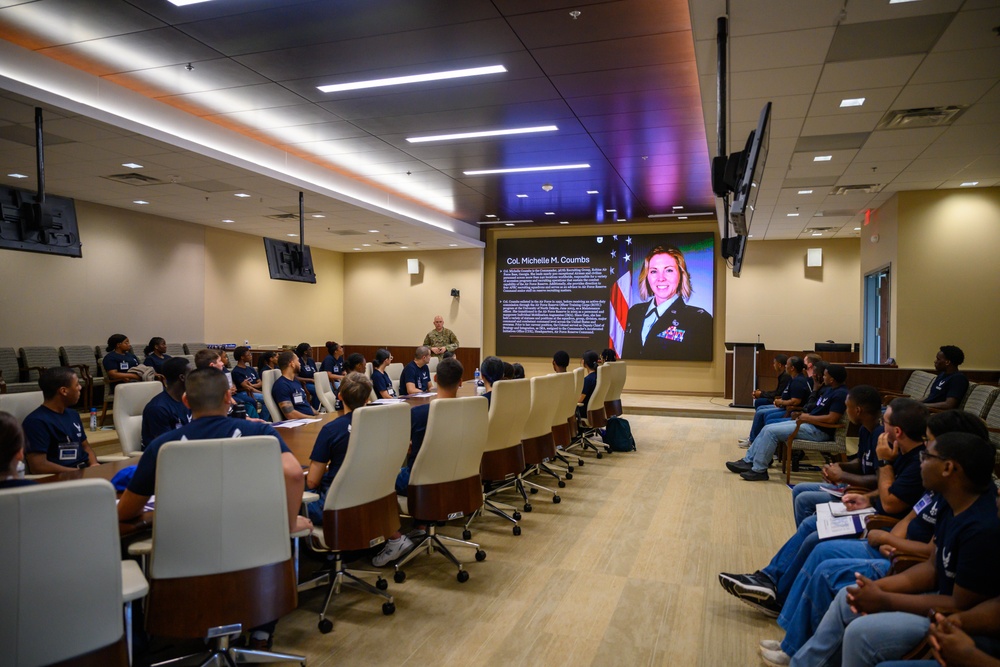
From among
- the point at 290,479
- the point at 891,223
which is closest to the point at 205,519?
the point at 290,479

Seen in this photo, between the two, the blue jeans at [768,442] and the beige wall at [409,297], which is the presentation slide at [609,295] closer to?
the beige wall at [409,297]

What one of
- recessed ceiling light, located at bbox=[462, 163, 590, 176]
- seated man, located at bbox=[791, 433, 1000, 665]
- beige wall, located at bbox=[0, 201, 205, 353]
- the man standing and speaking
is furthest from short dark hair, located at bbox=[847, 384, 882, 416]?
beige wall, located at bbox=[0, 201, 205, 353]

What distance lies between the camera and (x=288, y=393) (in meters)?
5.34

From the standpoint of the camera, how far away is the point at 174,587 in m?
2.20

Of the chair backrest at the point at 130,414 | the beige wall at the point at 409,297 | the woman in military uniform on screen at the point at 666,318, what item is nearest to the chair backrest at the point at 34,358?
the chair backrest at the point at 130,414

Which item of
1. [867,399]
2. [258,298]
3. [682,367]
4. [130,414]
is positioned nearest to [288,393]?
[130,414]

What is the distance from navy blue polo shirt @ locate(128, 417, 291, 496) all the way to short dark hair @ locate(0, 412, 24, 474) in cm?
37

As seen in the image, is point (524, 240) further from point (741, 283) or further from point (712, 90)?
point (712, 90)

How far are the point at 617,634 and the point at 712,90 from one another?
374 centimetres

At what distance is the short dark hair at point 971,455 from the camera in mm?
2010

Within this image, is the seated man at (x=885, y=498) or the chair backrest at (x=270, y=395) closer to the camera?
the seated man at (x=885, y=498)

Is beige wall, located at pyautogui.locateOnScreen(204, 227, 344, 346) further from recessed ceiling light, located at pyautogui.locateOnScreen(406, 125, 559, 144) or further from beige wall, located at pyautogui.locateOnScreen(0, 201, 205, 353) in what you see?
recessed ceiling light, located at pyautogui.locateOnScreen(406, 125, 559, 144)

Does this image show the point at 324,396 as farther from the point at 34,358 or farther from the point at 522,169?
the point at 34,358

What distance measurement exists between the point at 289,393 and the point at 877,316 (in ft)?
28.3
